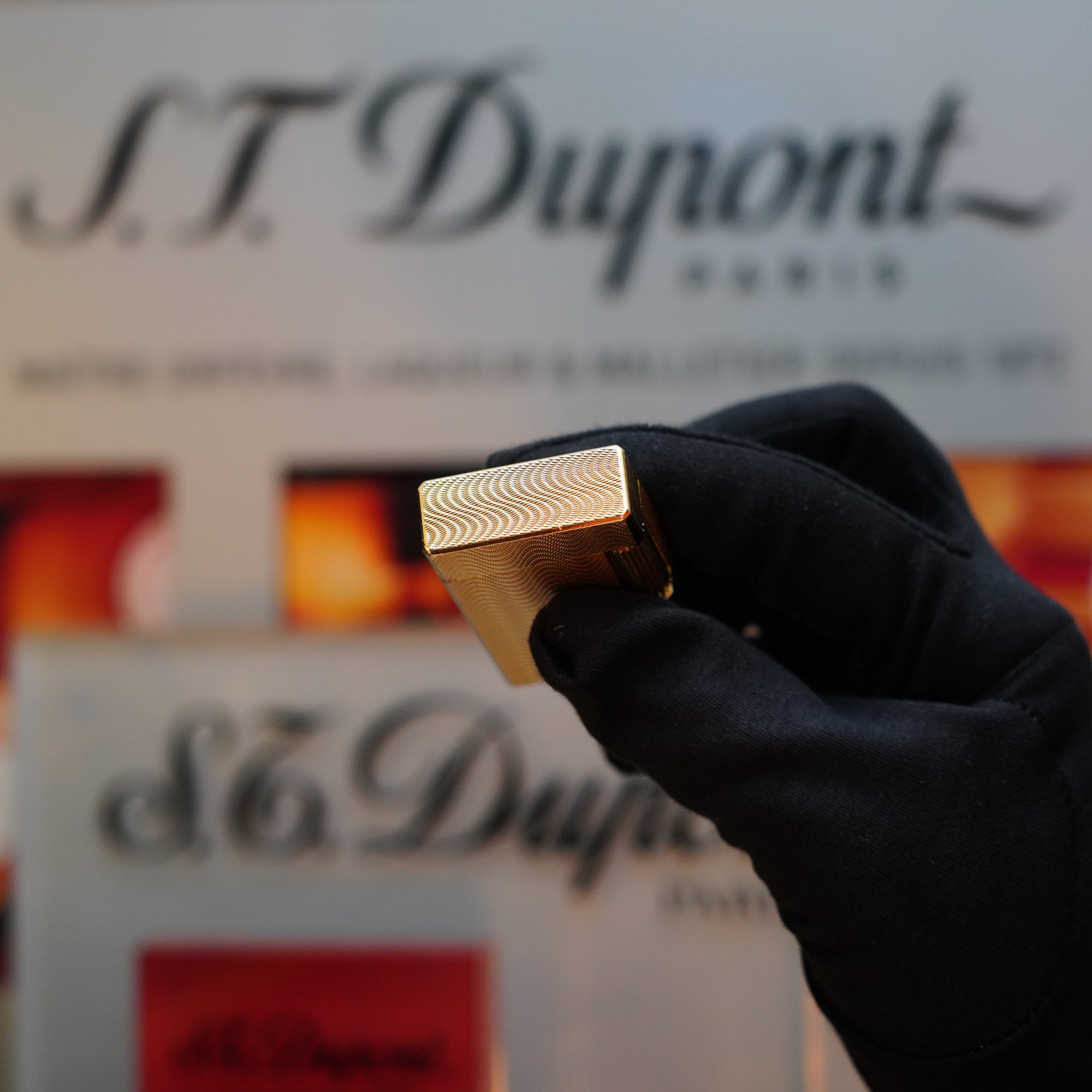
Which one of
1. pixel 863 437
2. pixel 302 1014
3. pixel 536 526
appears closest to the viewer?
pixel 536 526

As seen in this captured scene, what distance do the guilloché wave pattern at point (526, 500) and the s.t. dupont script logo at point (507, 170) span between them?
2.13ft

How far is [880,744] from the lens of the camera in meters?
0.34

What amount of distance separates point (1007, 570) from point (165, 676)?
0.71 meters

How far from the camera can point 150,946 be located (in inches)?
33.1

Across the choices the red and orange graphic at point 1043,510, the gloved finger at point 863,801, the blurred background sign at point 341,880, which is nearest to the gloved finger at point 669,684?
the gloved finger at point 863,801

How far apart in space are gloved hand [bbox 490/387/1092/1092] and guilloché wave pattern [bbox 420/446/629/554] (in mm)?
42

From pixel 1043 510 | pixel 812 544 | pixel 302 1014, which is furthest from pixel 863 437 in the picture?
pixel 302 1014

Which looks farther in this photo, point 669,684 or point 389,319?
point 389,319

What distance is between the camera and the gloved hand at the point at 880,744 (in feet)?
1.08

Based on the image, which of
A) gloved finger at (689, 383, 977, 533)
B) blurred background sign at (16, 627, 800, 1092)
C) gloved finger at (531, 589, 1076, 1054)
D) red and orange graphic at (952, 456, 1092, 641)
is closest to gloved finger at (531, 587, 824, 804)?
gloved finger at (531, 589, 1076, 1054)

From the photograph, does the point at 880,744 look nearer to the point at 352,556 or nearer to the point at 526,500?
the point at 526,500

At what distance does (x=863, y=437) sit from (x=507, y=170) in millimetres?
603

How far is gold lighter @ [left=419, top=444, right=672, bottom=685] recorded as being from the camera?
0.28 meters

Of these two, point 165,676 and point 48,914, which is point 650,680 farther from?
point 48,914
